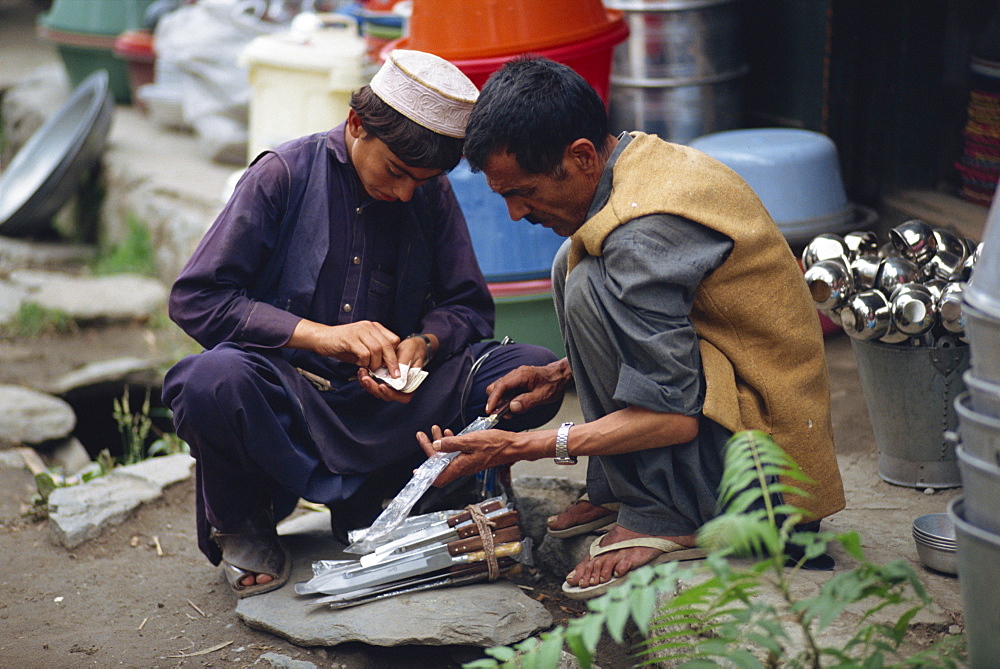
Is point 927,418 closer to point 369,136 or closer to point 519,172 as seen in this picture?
point 519,172

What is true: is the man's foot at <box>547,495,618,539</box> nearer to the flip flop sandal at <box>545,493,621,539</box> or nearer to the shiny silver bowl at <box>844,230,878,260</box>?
the flip flop sandal at <box>545,493,621,539</box>

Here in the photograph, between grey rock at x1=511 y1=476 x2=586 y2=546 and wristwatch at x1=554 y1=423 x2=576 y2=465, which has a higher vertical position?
wristwatch at x1=554 y1=423 x2=576 y2=465

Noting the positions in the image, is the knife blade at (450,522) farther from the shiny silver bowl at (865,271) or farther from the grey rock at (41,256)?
the grey rock at (41,256)

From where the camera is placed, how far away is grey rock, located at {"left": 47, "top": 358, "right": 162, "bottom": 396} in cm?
507

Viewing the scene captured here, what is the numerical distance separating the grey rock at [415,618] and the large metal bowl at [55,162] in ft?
17.9

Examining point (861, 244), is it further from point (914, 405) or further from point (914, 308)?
point (914, 405)

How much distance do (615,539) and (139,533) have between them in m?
1.74

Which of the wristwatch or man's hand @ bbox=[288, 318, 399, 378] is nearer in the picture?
the wristwatch

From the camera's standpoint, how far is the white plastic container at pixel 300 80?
17.7 ft

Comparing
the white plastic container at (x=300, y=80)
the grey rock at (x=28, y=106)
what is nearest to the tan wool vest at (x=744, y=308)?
the white plastic container at (x=300, y=80)

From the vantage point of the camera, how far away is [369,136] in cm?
267

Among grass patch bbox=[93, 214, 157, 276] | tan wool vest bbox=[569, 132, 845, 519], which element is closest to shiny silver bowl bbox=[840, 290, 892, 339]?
tan wool vest bbox=[569, 132, 845, 519]

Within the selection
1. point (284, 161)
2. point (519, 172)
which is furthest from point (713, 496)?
point (284, 161)

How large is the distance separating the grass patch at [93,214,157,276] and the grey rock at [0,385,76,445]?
2.13 m
